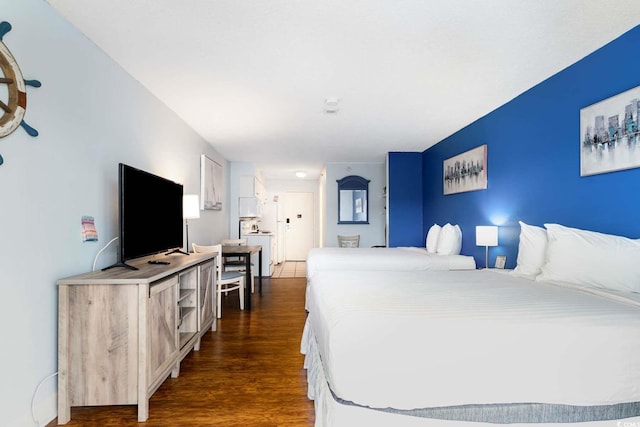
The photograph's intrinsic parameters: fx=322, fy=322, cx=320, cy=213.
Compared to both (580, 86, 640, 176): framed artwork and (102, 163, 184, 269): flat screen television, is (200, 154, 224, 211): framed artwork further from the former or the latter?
(580, 86, 640, 176): framed artwork

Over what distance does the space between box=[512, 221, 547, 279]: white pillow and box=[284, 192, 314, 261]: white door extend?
7467mm

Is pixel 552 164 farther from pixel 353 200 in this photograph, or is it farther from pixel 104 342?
→ pixel 353 200

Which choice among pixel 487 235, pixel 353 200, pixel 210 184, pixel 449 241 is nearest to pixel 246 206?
pixel 210 184

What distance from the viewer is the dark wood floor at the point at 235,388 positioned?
192 cm

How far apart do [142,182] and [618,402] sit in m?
3.12

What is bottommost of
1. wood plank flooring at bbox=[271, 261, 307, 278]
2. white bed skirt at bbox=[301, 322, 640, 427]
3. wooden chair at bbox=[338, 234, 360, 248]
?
wood plank flooring at bbox=[271, 261, 307, 278]

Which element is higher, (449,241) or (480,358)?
(449,241)

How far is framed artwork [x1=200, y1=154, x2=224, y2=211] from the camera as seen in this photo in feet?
16.1

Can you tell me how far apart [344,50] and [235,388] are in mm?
2555

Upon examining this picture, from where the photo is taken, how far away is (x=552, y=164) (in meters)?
2.85

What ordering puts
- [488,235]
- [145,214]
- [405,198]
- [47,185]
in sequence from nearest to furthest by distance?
[47,185], [145,214], [488,235], [405,198]

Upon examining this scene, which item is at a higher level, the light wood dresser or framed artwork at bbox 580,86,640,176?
framed artwork at bbox 580,86,640,176

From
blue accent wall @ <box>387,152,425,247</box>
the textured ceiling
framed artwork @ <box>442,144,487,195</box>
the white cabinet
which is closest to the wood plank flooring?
the white cabinet

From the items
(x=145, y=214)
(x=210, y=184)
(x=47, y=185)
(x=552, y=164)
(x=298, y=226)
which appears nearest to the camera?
(x=47, y=185)
